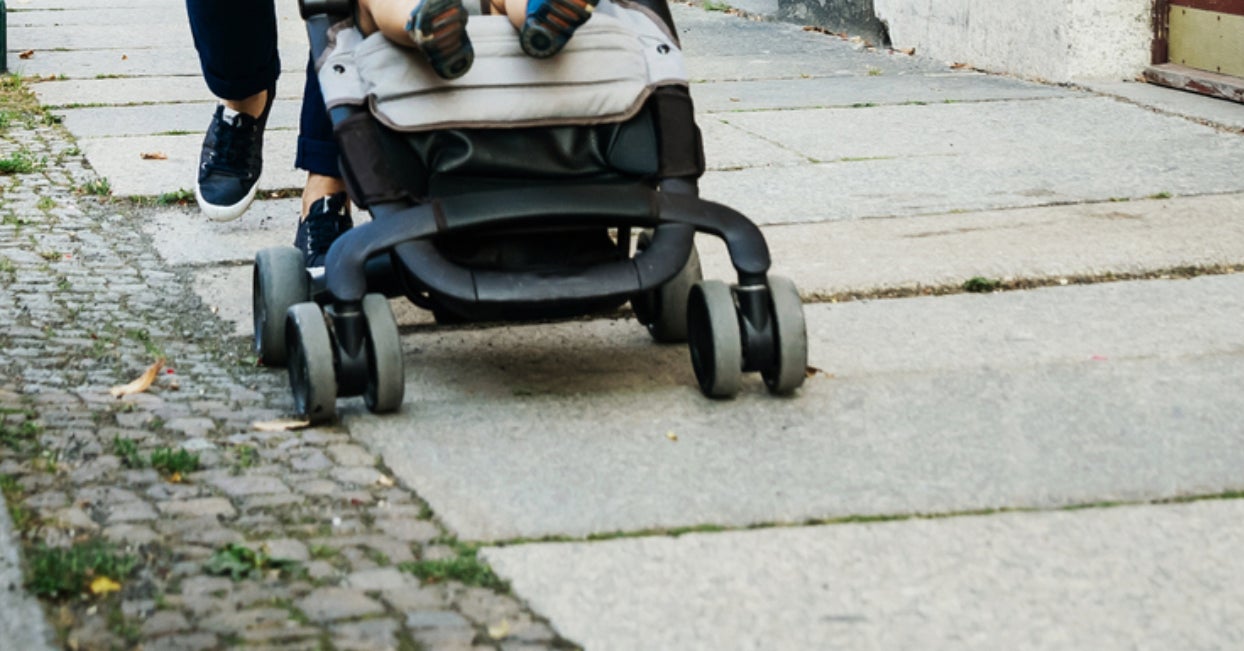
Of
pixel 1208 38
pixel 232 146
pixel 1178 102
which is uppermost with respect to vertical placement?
pixel 232 146

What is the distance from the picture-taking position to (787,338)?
10.2 feet

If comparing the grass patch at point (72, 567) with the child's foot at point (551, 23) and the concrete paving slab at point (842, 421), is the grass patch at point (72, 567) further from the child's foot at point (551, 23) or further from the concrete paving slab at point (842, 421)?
the child's foot at point (551, 23)

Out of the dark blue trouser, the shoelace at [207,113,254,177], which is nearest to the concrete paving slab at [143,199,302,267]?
the shoelace at [207,113,254,177]

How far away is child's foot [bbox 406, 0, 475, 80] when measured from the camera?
2971mm

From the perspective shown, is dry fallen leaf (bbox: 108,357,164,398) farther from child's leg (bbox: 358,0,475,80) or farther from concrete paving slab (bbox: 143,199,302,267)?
concrete paving slab (bbox: 143,199,302,267)

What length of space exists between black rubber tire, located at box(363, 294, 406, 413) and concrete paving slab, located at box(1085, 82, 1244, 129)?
4.16 meters

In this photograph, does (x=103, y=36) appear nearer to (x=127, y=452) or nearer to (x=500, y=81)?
(x=500, y=81)

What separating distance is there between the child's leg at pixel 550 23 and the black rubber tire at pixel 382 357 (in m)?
0.53

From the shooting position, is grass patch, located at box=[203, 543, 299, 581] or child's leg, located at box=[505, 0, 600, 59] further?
child's leg, located at box=[505, 0, 600, 59]

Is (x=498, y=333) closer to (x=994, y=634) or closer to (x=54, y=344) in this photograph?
(x=54, y=344)

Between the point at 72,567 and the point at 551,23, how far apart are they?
50.9 inches

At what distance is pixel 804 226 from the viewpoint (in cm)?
482

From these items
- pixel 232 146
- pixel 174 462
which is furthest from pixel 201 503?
pixel 232 146

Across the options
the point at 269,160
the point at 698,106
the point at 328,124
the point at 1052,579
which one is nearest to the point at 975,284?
the point at 328,124
